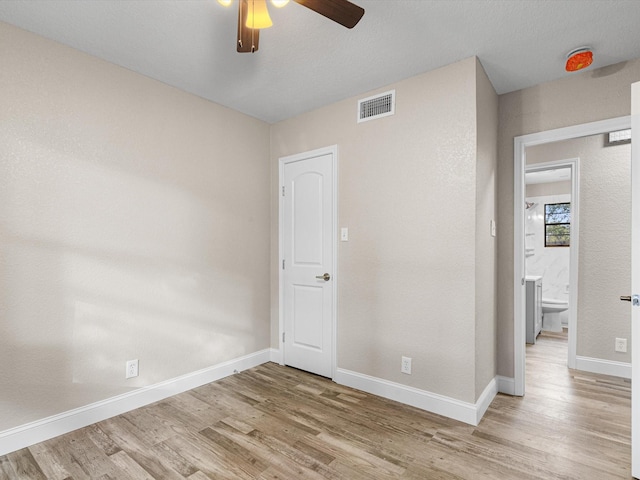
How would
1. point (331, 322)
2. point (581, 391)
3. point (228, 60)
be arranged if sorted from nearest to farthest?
point (228, 60) → point (581, 391) → point (331, 322)

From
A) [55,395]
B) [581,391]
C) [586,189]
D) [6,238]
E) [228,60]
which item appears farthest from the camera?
[586,189]

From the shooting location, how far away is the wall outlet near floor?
3.28 meters

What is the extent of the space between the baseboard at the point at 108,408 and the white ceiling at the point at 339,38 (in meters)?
2.42

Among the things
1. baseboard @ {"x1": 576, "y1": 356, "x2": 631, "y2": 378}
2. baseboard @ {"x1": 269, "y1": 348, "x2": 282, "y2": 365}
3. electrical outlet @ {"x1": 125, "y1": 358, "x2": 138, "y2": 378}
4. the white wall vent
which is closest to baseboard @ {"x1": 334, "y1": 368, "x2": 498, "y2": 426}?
baseboard @ {"x1": 269, "y1": 348, "x2": 282, "y2": 365}

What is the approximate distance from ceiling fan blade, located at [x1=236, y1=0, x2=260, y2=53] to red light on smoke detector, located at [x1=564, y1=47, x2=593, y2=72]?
2111 mm

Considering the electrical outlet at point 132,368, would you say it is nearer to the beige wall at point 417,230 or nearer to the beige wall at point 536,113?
the beige wall at point 417,230

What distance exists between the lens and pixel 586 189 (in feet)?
11.7

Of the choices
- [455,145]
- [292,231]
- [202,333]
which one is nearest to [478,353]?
[455,145]

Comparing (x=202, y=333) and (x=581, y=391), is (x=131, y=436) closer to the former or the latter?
(x=202, y=333)

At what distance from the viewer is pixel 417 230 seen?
→ 2.71 meters

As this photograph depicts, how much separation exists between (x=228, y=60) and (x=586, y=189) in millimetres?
3587

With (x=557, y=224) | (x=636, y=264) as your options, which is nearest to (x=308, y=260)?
(x=636, y=264)

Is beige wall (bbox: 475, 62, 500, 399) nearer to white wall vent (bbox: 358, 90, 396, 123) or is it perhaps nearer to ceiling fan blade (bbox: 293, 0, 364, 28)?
white wall vent (bbox: 358, 90, 396, 123)

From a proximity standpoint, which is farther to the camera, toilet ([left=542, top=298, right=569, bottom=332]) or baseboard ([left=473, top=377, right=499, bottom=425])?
toilet ([left=542, top=298, right=569, bottom=332])
